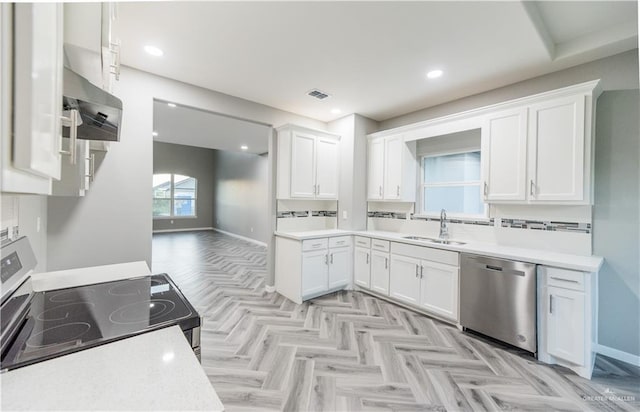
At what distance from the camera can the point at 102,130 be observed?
1286mm

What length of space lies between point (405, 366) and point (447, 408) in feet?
1.52

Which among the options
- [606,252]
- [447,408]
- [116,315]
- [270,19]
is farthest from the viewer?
[606,252]

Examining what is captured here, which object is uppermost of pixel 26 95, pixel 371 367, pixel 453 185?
pixel 453 185

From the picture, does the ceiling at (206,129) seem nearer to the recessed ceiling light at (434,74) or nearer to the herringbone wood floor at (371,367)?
the recessed ceiling light at (434,74)

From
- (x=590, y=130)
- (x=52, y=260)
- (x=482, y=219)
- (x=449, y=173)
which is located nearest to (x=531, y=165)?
(x=590, y=130)

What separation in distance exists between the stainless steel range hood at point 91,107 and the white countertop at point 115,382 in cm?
82

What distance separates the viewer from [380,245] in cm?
368

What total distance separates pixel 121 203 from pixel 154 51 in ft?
4.94

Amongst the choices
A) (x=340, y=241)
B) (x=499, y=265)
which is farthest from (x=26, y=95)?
(x=340, y=241)

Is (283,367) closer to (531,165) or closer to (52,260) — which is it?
(52,260)

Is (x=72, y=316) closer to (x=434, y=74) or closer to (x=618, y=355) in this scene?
(x=434, y=74)

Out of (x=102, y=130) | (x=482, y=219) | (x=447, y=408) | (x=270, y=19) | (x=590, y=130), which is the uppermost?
(x=270, y=19)

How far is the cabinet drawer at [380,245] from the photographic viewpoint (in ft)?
11.8

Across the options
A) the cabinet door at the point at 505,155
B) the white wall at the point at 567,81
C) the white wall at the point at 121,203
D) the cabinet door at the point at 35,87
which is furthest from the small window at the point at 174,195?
the cabinet door at the point at 35,87
